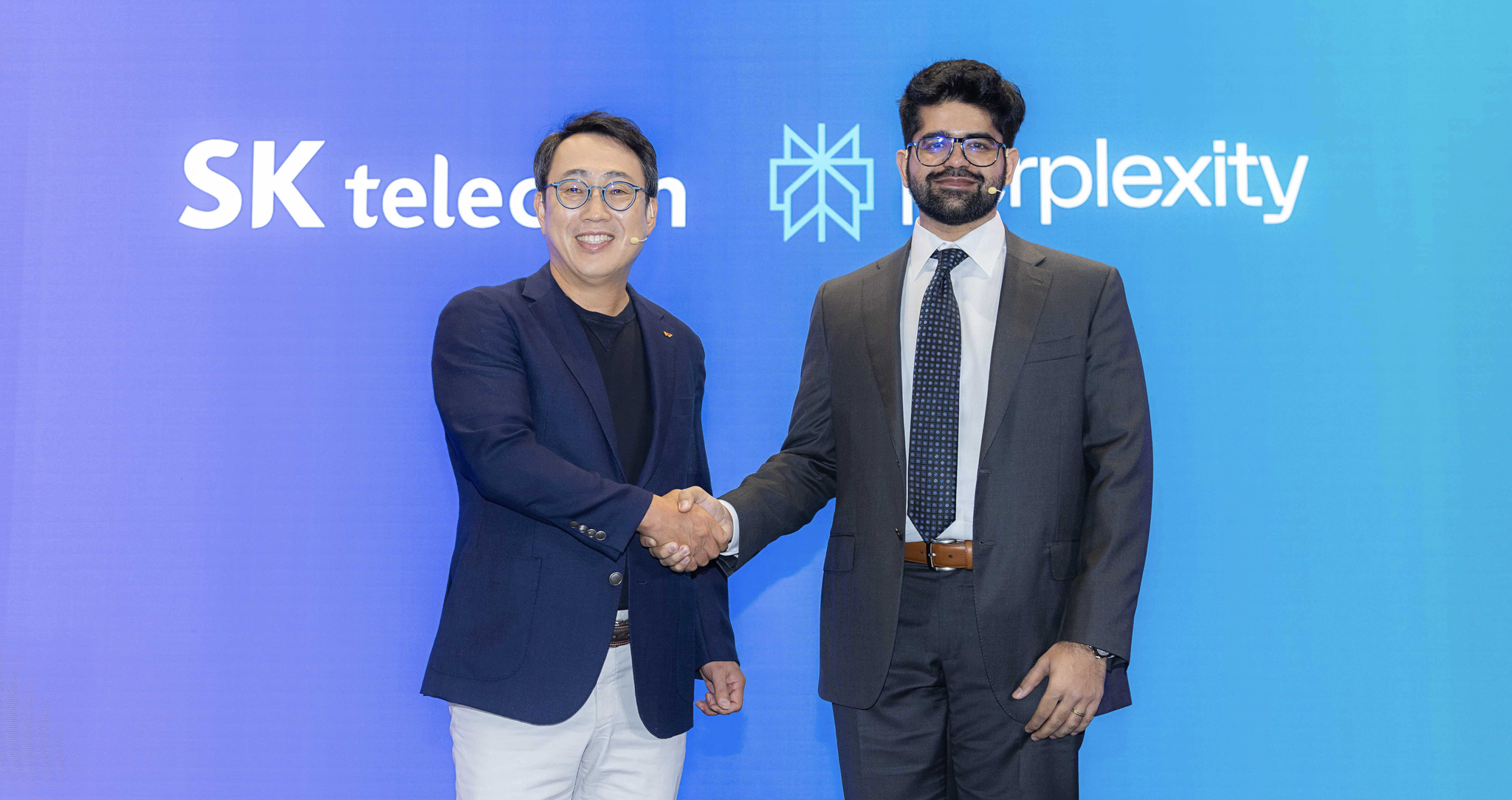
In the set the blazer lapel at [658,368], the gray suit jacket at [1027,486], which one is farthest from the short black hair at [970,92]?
the blazer lapel at [658,368]

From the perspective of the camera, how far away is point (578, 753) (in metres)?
2.18

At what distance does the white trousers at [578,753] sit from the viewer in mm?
2135

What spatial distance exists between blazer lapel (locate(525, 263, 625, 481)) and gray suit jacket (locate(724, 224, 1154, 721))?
52 centimetres

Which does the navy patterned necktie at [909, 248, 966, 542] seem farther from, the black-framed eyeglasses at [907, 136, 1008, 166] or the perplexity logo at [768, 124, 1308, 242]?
the perplexity logo at [768, 124, 1308, 242]

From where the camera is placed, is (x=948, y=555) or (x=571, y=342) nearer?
(x=948, y=555)

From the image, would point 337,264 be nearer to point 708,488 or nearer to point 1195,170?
point 708,488

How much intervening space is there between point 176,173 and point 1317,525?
349 cm

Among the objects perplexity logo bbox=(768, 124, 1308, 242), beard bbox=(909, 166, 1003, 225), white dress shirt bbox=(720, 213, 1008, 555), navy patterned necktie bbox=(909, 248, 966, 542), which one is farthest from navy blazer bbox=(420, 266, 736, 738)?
perplexity logo bbox=(768, 124, 1308, 242)

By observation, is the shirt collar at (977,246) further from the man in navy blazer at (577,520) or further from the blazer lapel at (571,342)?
the blazer lapel at (571,342)

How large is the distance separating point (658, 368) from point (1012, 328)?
2.61 feet

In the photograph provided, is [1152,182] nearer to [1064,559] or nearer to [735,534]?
[1064,559]

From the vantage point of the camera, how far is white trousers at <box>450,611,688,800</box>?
→ 2135mm

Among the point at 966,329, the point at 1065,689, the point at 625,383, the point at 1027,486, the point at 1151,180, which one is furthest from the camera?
the point at 1151,180

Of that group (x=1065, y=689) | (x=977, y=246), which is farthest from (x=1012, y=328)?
(x=1065, y=689)
